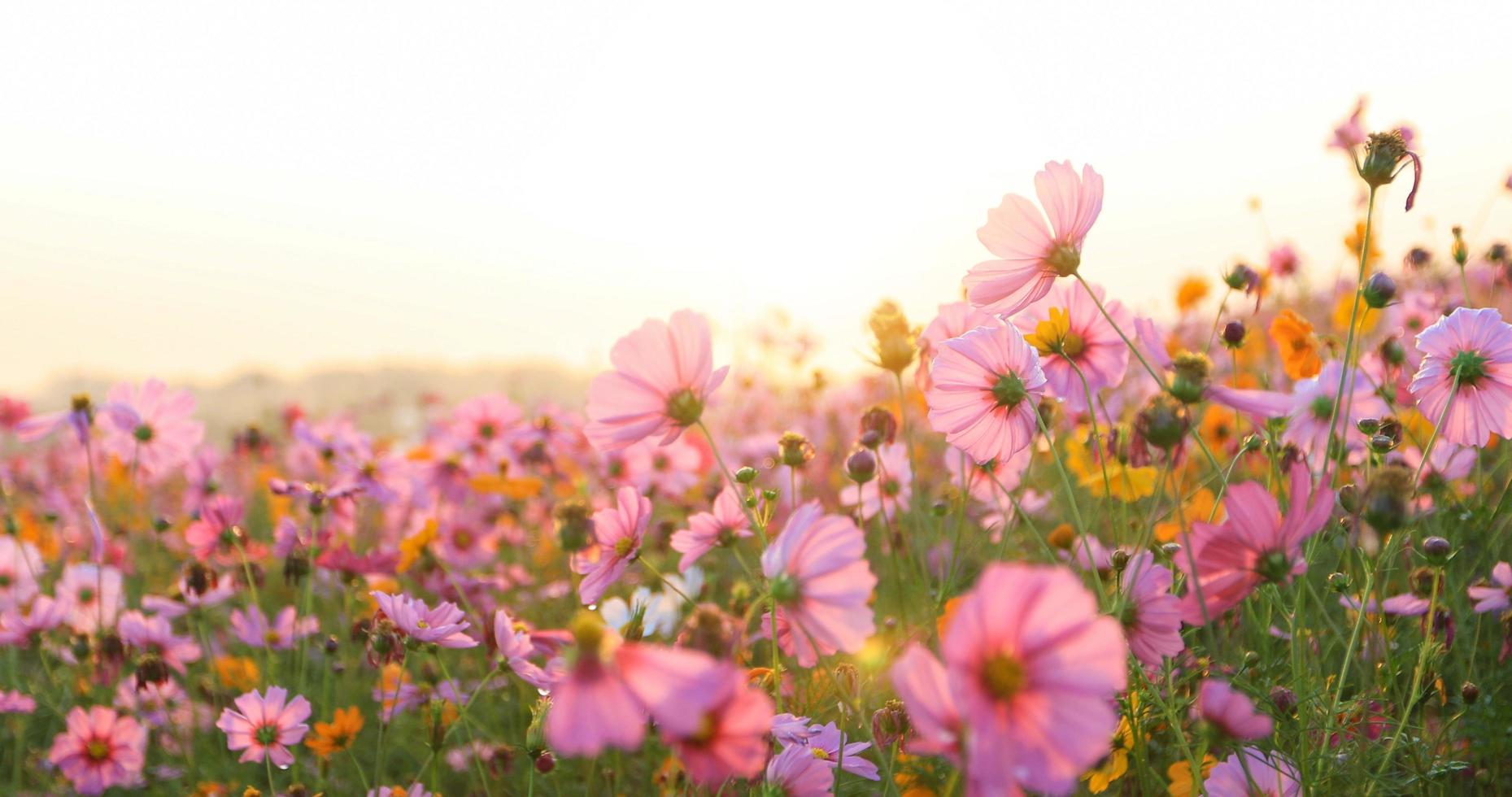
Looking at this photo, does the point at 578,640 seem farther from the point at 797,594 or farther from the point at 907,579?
the point at 907,579

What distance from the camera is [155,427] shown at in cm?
191

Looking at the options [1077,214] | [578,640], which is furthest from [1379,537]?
[578,640]

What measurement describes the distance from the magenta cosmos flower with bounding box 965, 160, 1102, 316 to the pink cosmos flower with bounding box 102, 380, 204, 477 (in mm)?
1555

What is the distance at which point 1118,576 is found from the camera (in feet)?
3.05

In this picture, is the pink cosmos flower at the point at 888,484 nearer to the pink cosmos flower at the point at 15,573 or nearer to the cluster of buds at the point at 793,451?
the cluster of buds at the point at 793,451

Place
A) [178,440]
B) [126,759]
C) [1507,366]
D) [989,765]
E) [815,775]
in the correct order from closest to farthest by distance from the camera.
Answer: [989,765] < [815,775] < [1507,366] < [126,759] < [178,440]

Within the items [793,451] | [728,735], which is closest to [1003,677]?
[728,735]

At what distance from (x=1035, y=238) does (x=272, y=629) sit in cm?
150

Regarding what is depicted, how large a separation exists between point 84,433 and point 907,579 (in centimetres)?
154

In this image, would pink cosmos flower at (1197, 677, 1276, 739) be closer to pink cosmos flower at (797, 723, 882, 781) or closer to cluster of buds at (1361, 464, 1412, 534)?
cluster of buds at (1361, 464, 1412, 534)

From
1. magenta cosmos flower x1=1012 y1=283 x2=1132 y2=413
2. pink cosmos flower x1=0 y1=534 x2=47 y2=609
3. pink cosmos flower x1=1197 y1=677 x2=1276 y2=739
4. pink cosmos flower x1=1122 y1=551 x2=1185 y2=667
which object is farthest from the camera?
pink cosmos flower x1=0 y1=534 x2=47 y2=609

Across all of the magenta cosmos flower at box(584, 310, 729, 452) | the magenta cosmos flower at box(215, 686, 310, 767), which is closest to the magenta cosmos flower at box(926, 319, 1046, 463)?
the magenta cosmos flower at box(584, 310, 729, 452)

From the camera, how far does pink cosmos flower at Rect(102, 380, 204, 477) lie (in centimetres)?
188

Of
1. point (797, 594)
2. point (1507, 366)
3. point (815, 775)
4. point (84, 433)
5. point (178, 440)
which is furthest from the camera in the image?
point (178, 440)
